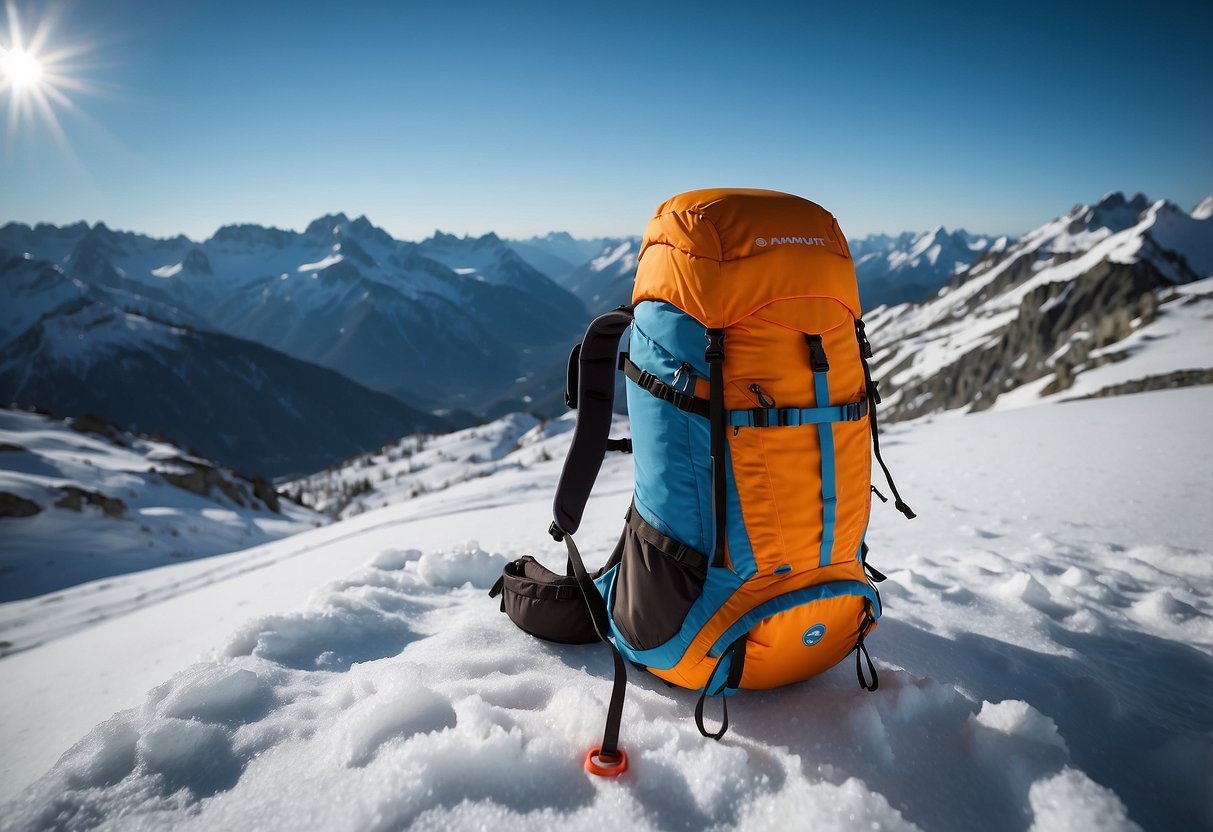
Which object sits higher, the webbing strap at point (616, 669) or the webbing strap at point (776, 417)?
the webbing strap at point (776, 417)

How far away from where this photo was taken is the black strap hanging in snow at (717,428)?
7.87 ft

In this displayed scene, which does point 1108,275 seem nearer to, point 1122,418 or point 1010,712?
point 1122,418

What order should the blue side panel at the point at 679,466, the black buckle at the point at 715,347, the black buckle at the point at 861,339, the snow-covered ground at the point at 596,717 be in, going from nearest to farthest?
the snow-covered ground at the point at 596,717
the black buckle at the point at 715,347
the blue side panel at the point at 679,466
the black buckle at the point at 861,339

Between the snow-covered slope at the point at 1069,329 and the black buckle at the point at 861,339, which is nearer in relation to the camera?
the black buckle at the point at 861,339

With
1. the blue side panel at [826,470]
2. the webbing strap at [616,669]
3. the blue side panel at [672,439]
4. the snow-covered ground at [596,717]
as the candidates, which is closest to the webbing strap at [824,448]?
the blue side panel at [826,470]

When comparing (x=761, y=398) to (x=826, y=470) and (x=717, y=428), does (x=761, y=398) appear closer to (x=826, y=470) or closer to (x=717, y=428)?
(x=717, y=428)

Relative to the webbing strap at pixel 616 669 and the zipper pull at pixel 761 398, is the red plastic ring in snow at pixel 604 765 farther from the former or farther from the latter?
the zipper pull at pixel 761 398

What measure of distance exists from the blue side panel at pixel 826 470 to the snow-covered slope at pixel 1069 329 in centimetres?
3313

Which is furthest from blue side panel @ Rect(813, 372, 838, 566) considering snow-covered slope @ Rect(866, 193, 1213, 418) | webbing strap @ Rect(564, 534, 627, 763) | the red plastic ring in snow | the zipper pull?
snow-covered slope @ Rect(866, 193, 1213, 418)

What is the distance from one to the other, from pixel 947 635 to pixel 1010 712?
1.28 metres

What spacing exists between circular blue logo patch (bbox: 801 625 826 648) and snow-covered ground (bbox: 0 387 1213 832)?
31 centimetres

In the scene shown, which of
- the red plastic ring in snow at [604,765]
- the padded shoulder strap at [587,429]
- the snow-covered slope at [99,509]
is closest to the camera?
the red plastic ring in snow at [604,765]

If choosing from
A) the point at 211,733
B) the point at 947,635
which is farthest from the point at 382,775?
the point at 947,635

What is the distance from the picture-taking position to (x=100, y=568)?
667 inches
